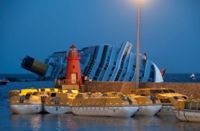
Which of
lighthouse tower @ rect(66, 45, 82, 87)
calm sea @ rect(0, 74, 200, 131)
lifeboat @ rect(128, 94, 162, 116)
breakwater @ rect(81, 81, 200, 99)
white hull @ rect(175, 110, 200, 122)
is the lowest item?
calm sea @ rect(0, 74, 200, 131)

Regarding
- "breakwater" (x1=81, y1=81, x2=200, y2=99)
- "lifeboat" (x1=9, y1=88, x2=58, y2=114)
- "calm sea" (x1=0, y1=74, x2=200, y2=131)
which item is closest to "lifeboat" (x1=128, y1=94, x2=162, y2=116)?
"calm sea" (x1=0, y1=74, x2=200, y2=131)

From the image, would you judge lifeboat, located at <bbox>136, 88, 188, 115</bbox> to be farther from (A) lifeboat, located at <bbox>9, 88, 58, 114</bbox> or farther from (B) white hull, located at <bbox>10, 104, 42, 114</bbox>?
(B) white hull, located at <bbox>10, 104, 42, 114</bbox>

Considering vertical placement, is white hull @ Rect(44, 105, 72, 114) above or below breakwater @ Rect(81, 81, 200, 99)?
below

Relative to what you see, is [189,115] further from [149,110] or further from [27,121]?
[27,121]

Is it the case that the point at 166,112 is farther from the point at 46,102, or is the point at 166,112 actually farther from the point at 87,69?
the point at 87,69

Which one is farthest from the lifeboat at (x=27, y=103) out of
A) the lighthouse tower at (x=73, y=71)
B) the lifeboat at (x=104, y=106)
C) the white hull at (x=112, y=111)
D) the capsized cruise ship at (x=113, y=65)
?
the capsized cruise ship at (x=113, y=65)

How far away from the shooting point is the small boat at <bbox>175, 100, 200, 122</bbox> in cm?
4009

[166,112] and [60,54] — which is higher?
[60,54]

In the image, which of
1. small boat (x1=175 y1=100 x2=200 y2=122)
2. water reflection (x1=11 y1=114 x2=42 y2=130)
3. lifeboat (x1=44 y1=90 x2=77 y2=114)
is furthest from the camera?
lifeboat (x1=44 y1=90 x2=77 y2=114)

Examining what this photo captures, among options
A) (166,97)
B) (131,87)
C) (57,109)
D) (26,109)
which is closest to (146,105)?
(166,97)

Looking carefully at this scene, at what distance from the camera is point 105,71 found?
10788 cm

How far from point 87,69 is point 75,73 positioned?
51250mm

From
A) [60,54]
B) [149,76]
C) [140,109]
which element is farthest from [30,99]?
[60,54]

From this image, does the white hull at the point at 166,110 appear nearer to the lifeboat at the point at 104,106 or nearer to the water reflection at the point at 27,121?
the lifeboat at the point at 104,106
